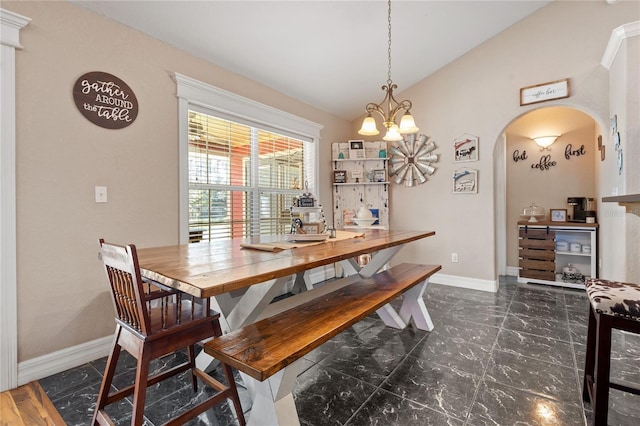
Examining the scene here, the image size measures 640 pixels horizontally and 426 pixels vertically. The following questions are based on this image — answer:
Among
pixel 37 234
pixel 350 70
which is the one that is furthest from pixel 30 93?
pixel 350 70

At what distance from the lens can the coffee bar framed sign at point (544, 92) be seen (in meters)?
3.38

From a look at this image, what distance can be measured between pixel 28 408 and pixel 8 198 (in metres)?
1.19

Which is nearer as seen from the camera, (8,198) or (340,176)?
(8,198)

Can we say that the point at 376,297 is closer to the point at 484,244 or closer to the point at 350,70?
the point at 484,244

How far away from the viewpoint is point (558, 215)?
13.9 feet

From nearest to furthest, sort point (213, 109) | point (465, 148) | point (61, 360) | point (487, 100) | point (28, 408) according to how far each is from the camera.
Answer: point (28, 408), point (61, 360), point (213, 109), point (487, 100), point (465, 148)

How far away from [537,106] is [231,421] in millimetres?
4166

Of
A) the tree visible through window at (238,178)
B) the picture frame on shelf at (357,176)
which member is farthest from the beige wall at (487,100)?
the tree visible through window at (238,178)

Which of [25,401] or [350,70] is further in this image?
[350,70]

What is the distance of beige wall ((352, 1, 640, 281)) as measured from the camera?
3268 millimetres

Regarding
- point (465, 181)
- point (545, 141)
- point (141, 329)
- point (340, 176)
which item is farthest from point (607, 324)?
point (545, 141)

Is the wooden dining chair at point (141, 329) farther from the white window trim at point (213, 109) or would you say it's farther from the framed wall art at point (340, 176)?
the framed wall art at point (340, 176)

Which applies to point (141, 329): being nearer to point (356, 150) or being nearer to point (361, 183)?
point (361, 183)

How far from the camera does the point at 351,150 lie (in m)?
4.50
